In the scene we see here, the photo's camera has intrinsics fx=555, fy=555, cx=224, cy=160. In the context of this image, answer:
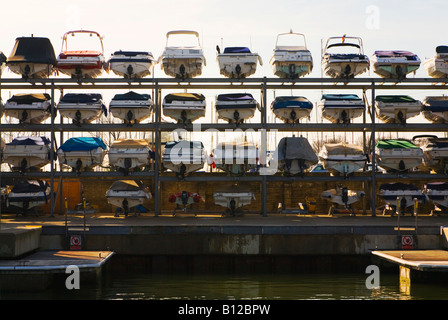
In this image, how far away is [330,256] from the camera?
16.0 m

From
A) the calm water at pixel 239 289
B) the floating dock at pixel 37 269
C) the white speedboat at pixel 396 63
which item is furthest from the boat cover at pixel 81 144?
the white speedboat at pixel 396 63

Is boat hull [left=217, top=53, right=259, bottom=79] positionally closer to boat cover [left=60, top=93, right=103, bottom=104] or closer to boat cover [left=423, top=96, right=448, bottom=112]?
boat cover [left=60, top=93, right=103, bottom=104]

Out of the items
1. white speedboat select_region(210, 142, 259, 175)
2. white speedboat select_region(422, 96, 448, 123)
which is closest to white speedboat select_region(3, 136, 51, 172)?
white speedboat select_region(210, 142, 259, 175)

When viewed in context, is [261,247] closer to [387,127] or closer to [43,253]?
[43,253]

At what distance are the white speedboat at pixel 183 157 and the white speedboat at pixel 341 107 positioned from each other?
4.96 meters

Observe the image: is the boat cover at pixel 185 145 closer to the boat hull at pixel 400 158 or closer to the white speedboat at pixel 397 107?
the boat hull at pixel 400 158

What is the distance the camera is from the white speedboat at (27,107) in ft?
68.5

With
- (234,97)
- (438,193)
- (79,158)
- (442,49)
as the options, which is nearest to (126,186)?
(79,158)

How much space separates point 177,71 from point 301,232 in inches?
334

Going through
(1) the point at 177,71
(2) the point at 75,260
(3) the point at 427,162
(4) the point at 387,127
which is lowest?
(2) the point at 75,260

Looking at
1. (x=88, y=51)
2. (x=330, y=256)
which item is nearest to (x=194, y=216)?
(x=330, y=256)

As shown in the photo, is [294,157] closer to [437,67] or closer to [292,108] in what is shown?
[292,108]

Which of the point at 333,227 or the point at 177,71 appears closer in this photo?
the point at 333,227
